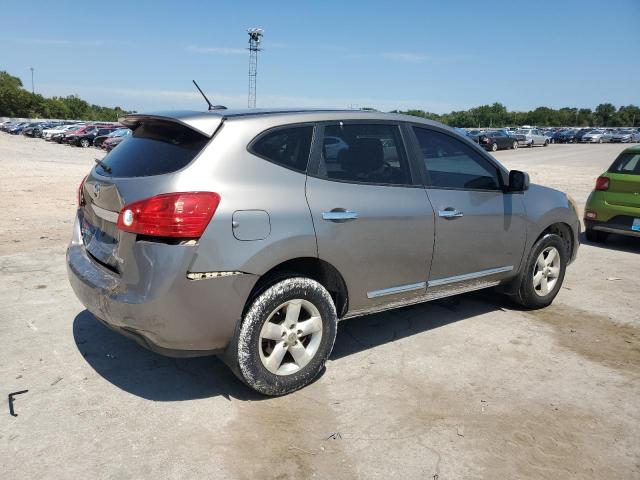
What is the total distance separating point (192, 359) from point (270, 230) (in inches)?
54.9

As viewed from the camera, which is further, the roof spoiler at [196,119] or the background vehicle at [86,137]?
the background vehicle at [86,137]

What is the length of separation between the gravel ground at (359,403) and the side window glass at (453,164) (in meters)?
1.27

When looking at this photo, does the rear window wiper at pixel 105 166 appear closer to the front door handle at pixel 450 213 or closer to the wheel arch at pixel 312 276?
the wheel arch at pixel 312 276

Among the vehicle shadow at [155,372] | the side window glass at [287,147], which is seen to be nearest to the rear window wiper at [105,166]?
the side window glass at [287,147]

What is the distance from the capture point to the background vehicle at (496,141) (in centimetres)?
4040

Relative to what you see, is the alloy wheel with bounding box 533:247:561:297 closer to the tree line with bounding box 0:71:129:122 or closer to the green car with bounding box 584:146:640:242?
the green car with bounding box 584:146:640:242

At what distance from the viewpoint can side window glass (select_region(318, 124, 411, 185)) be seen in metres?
3.60

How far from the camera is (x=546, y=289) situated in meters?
5.26

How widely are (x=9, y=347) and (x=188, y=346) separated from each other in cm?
182

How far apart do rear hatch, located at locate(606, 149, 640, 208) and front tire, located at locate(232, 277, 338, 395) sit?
6161mm

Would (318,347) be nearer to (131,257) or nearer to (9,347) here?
(131,257)

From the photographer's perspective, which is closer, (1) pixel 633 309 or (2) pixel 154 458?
(2) pixel 154 458

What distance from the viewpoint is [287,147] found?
342 cm

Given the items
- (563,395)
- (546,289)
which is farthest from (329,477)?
(546,289)
